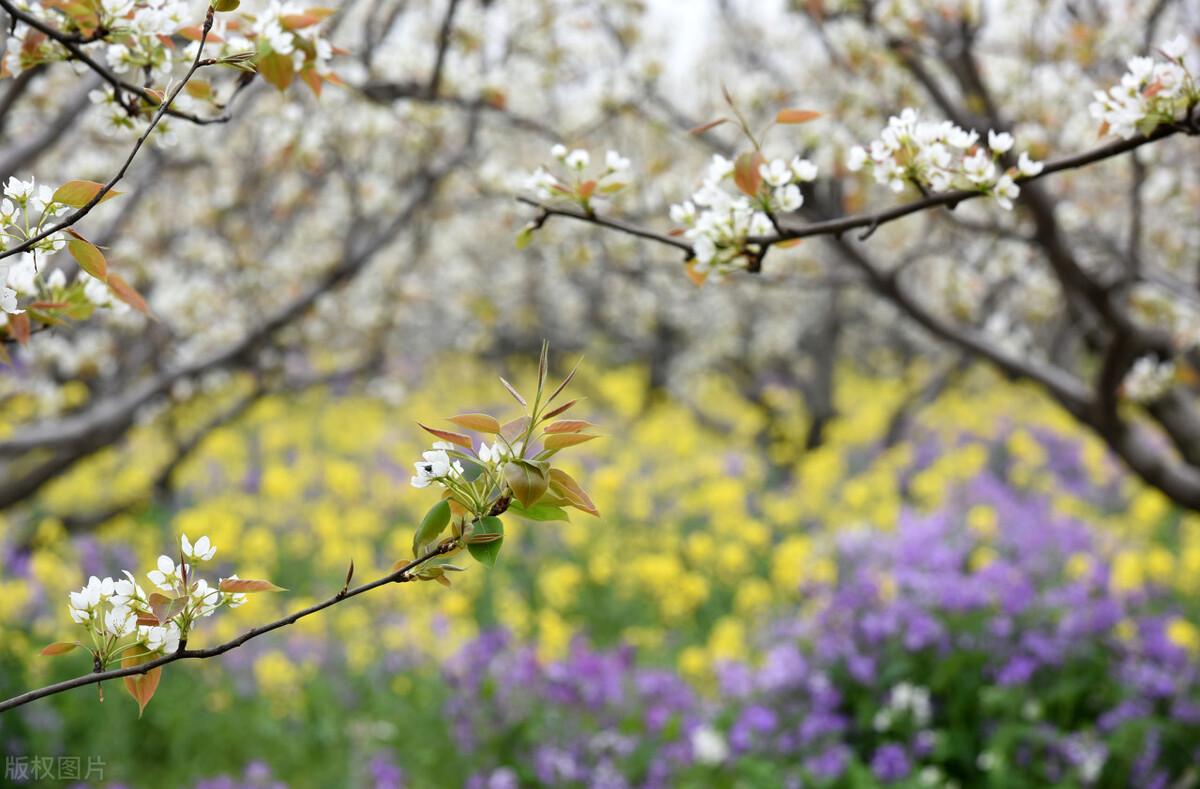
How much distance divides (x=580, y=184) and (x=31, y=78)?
1468 mm

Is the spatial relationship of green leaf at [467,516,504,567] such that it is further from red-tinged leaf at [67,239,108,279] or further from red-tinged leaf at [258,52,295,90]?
red-tinged leaf at [258,52,295,90]

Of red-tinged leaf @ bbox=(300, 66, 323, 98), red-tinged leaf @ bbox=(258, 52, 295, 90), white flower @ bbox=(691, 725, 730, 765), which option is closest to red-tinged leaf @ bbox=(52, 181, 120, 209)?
red-tinged leaf @ bbox=(258, 52, 295, 90)

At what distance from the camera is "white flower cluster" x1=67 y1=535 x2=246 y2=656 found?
1083 mm

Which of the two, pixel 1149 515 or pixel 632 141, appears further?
pixel 632 141

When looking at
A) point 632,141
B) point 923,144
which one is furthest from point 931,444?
point 923,144

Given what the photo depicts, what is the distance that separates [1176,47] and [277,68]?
1302mm

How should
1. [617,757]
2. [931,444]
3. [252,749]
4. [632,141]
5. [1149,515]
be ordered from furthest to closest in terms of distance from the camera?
1. [931,444]
2. [632,141]
3. [1149,515]
4. [252,749]
5. [617,757]

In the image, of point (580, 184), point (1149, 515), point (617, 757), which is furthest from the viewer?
point (1149, 515)

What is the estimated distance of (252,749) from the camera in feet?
14.0

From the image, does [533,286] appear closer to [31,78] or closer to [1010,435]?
[1010,435]

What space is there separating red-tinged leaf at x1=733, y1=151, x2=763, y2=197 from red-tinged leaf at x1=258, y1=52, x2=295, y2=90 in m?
0.71

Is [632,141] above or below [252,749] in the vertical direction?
above

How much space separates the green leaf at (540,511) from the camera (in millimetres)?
1100

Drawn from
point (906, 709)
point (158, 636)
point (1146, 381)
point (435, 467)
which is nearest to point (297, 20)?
point (435, 467)
